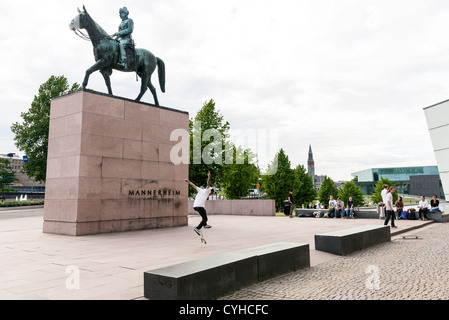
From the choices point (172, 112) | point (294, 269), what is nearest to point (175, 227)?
point (172, 112)

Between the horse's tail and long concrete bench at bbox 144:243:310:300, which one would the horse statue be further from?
long concrete bench at bbox 144:243:310:300

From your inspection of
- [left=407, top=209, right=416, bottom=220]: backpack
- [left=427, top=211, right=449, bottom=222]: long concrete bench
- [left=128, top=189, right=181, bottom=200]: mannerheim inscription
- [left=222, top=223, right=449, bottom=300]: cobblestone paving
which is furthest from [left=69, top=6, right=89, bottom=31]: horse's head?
[left=427, top=211, right=449, bottom=222]: long concrete bench

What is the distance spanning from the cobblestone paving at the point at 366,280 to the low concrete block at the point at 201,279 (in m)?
0.20

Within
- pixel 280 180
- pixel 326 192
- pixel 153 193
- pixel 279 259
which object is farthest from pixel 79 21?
pixel 326 192

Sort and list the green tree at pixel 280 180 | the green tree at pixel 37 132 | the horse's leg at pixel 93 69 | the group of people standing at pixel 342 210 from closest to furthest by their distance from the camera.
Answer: the horse's leg at pixel 93 69
the group of people standing at pixel 342 210
the green tree at pixel 37 132
the green tree at pixel 280 180

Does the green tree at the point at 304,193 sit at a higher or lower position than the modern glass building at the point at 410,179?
lower

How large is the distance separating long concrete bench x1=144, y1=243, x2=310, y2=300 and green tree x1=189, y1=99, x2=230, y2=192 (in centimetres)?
3039

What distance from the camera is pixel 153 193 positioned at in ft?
48.0

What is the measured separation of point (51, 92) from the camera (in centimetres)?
4438

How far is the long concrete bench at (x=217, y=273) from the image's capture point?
439 centimetres

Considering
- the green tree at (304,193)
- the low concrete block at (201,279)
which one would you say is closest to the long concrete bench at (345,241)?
the low concrete block at (201,279)

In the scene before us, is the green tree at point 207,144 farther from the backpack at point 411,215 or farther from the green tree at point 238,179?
the backpack at point 411,215
